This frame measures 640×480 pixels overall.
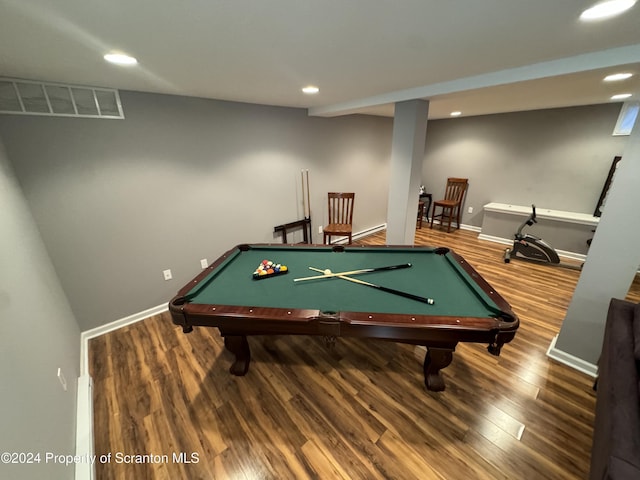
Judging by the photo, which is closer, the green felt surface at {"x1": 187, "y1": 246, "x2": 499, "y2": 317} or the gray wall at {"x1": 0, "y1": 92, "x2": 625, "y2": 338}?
the green felt surface at {"x1": 187, "y1": 246, "x2": 499, "y2": 317}

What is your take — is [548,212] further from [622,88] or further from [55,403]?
[55,403]

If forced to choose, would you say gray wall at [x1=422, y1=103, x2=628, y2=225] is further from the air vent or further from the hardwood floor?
the air vent

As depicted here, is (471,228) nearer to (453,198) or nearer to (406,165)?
(453,198)

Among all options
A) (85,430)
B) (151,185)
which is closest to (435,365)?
(85,430)

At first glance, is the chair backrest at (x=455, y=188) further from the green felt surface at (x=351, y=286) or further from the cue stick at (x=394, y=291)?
the cue stick at (x=394, y=291)

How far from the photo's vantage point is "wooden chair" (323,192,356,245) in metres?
Result: 3.73

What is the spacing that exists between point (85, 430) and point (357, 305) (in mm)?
1886

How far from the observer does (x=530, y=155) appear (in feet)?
13.9

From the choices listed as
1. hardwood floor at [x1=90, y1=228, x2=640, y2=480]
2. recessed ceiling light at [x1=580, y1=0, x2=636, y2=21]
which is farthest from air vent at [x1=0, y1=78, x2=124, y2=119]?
recessed ceiling light at [x1=580, y1=0, x2=636, y2=21]

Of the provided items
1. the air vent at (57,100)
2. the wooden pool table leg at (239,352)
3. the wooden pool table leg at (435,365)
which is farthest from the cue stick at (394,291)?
the air vent at (57,100)

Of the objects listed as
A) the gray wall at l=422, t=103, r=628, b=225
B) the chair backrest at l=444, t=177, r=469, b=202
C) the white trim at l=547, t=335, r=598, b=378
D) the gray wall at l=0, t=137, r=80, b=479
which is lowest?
the white trim at l=547, t=335, r=598, b=378

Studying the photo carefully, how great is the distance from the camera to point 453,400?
171 cm

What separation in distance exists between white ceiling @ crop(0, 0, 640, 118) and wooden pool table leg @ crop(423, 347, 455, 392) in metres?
1.83

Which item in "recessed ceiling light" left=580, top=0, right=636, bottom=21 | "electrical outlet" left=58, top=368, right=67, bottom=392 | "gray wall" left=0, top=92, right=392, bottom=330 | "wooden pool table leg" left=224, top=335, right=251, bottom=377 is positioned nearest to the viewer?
"recessed ceiling light" left=580, top=0, right=636, bottom=21
